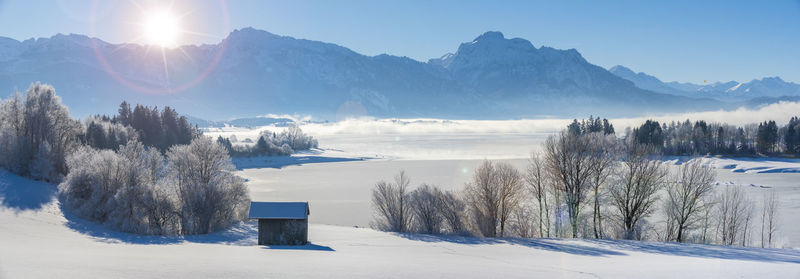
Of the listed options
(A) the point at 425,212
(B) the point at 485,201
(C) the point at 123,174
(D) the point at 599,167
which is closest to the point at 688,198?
(D) the point at 599,167

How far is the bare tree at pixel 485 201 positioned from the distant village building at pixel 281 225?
594 inches

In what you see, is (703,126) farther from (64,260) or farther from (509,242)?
(64,260)

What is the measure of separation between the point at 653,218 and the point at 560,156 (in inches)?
666

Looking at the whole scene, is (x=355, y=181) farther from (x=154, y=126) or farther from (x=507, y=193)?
(x=507, y=193)

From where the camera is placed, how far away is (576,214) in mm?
35625

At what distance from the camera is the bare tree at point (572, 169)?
35.8 metres

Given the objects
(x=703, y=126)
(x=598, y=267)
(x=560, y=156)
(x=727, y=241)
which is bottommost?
(x=727, y=241)

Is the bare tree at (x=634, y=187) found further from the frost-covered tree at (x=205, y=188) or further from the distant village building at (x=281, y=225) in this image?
the frost-covered tree at (x=205, y=188)

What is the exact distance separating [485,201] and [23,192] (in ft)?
128

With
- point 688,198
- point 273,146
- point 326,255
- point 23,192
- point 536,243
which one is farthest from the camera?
point 273,146

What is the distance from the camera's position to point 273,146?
13500 cm

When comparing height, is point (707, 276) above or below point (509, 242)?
above

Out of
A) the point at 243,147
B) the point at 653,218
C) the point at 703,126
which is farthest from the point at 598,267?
the point at 703,126

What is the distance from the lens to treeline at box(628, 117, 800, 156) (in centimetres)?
11800
